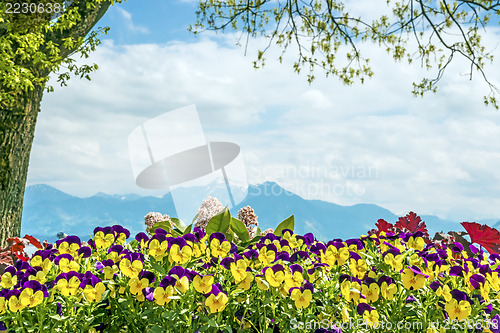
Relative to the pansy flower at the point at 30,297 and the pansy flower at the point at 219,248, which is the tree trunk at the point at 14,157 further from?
the pansy flower at the point at 219,248

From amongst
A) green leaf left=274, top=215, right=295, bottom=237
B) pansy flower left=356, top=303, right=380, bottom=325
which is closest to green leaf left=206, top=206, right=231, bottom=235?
green leaf left=274, top=215, right=295, bottom=237

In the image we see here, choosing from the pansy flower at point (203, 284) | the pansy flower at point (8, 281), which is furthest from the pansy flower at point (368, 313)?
the pansy flower at point (8, 281)

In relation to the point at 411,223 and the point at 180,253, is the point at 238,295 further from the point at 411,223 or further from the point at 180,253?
the point at 411,223

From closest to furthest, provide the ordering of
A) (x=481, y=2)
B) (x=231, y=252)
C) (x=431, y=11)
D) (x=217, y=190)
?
1. (x=231, y=252)
2. (x=217, y=190)
3. (x=481, y=2)
4. (x=431, y=11)

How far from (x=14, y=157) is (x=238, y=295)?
224 inches

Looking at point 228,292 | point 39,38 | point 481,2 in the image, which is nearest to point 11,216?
point 39,38

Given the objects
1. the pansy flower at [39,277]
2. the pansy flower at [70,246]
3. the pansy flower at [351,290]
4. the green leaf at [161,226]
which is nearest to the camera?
the pansy flower at [351,290]

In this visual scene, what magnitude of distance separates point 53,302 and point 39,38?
17.8 ft

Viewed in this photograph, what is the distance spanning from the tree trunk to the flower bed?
474 cm

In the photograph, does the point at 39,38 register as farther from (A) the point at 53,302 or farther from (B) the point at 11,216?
(A) the point at 53,302

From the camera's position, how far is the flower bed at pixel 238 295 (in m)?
1.92

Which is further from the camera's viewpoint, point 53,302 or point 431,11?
point 431,11

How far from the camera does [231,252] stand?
255cm

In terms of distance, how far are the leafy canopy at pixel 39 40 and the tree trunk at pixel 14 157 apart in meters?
0.20
